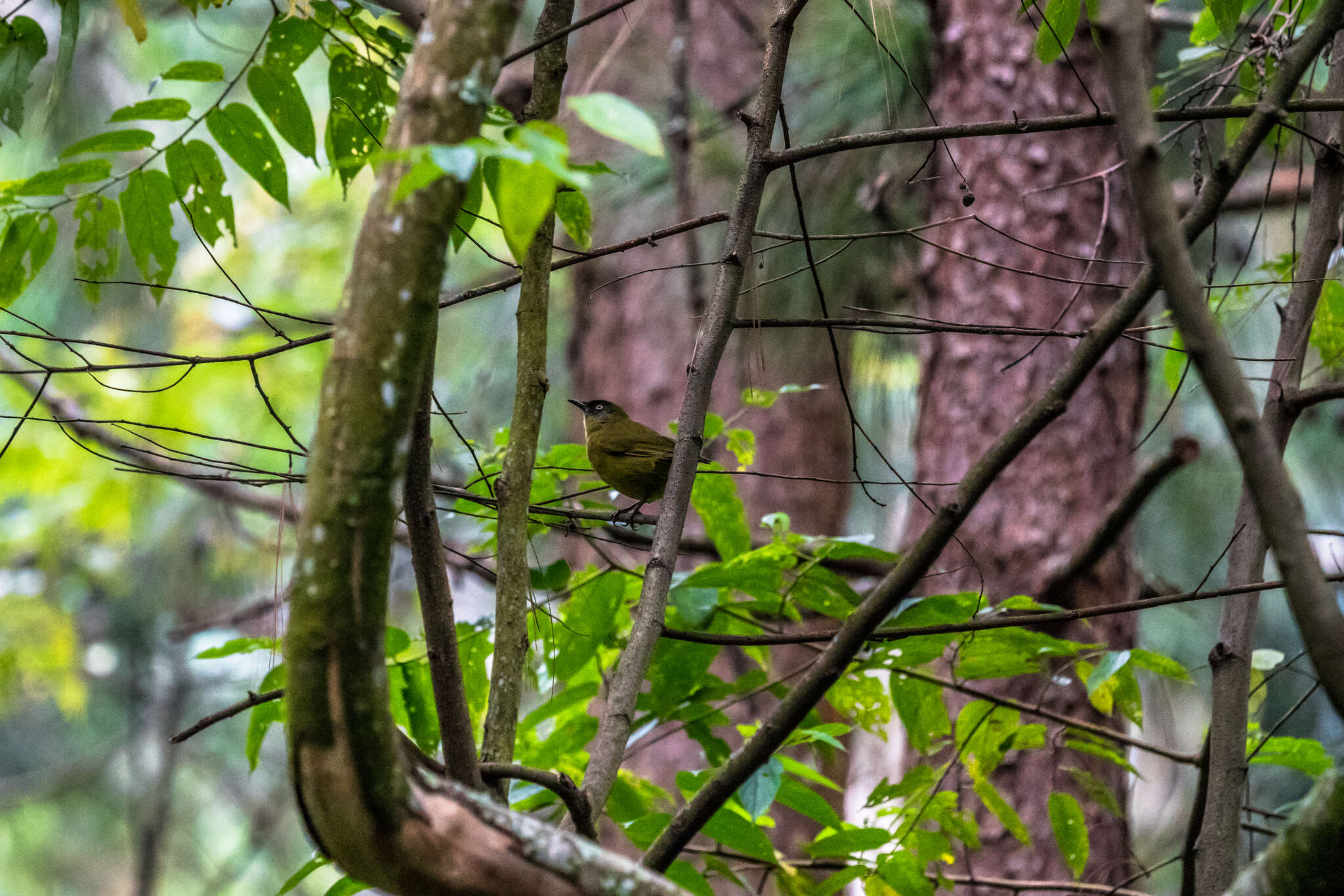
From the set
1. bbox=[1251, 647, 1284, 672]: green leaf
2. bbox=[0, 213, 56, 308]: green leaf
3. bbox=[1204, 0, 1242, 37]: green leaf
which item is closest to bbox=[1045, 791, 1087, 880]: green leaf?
bbox=[1251, 647, 1284, 672]: green leaf

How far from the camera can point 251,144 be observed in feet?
6.04

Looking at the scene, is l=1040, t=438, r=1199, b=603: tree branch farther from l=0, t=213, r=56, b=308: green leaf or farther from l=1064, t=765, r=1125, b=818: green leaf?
l=0, t=213, r=56, b=308: green leaf

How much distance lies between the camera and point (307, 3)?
193 centimetres

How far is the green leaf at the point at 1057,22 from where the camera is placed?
175 cm

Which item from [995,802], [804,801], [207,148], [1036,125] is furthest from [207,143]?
[995,802]

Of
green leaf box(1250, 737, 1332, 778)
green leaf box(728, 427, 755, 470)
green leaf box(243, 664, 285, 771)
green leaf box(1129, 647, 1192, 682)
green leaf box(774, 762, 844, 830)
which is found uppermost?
green leaf box(728, 427, 755, 470)

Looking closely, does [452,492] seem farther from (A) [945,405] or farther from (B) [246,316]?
(B) [246,316]

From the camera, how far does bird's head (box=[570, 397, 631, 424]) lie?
377 cm

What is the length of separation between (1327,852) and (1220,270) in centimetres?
757

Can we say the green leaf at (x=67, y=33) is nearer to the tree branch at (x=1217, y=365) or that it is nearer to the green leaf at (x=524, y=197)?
the green leaf at (x=524, y=197)

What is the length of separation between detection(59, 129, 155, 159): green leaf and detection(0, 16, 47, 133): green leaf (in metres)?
0.15

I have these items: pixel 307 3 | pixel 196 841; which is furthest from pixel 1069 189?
pixel 196 841

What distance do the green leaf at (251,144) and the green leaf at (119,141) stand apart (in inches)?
4.3

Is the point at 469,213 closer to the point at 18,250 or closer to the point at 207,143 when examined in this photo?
the point at 207,143
